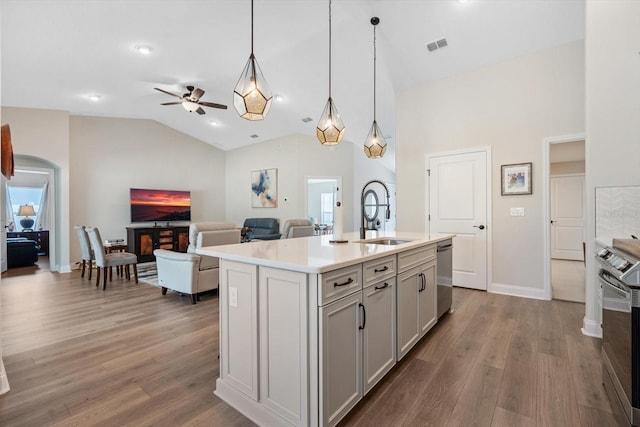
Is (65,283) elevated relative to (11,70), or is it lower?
lower

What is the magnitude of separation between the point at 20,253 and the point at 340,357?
8.09 metres

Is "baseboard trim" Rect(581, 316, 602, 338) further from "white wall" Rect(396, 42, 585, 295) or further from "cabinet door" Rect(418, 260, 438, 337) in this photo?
"cabinet door" Rect(418, 260, 438, 337)

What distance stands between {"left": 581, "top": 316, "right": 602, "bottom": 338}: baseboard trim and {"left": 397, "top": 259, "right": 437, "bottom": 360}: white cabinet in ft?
4.66

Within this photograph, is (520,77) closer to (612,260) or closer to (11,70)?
(612,260)

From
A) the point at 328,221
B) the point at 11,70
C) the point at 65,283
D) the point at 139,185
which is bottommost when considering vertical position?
the point at 65,283

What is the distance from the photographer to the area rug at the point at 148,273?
202 inches

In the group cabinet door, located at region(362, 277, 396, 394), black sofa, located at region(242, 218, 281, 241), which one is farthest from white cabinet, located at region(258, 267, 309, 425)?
black sofa, located at region(242, 218, 281, 241)

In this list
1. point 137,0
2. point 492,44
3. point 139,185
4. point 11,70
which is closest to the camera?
point 137,0

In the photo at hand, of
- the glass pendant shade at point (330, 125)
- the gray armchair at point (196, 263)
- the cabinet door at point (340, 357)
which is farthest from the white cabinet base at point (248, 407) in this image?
the glass pendant shade at point (330, 125)

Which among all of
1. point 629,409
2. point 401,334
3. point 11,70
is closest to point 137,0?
point 11,70

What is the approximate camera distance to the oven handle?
4.91 feet

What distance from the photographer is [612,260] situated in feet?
5.90

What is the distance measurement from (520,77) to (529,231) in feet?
6.77

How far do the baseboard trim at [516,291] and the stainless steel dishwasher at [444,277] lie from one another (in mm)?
1375
